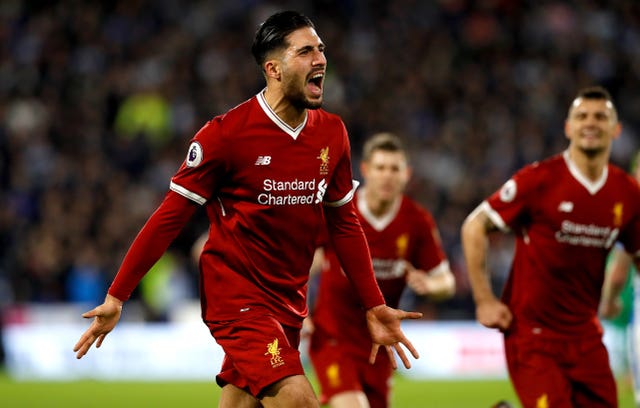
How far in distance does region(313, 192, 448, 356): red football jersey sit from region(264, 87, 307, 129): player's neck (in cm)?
252

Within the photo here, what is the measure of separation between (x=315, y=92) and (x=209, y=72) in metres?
14.9

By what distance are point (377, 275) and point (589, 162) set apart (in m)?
1.83

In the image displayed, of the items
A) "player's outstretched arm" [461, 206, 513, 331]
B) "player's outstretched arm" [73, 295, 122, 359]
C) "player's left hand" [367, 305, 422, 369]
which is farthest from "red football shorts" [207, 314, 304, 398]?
"player's outstretched arm" [461, 206, 513, 331]

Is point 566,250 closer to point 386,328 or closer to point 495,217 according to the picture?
point 495,217

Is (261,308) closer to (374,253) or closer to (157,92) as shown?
(374,253)

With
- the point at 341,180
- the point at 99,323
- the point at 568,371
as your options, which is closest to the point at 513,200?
the point at 568,371

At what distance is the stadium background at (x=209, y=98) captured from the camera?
1703 cm

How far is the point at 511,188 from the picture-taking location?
6570 mm

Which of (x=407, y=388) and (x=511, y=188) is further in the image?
(x=407, y=388)

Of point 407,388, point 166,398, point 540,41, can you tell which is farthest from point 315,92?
point 540,41

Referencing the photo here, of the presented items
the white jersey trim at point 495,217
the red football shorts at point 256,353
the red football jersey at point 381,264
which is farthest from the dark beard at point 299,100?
the red football jersey at point 381,264

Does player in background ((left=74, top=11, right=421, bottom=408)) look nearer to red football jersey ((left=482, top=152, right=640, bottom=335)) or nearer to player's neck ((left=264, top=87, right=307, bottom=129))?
player's neck ((left=264, top=87, right=307, bottom=129))

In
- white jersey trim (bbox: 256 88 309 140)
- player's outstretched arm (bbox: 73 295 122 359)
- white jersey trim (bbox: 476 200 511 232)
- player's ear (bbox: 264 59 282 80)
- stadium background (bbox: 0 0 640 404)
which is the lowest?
player's outstretched arm (bbox: 73 295 122 359)

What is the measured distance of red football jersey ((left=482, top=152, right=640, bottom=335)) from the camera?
6547 mm
